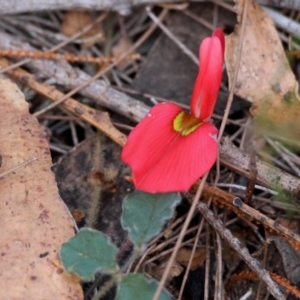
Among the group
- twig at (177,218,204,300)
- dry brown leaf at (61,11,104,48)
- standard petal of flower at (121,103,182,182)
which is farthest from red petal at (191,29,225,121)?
dry brown leaf at (61,11,104,48)

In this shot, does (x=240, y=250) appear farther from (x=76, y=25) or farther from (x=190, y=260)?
(x=76, y=25)

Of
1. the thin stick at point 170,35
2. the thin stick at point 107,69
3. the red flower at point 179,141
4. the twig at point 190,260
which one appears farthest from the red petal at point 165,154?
the thin stick at point 170,35

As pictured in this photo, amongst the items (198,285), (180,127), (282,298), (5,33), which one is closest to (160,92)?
(180,127)

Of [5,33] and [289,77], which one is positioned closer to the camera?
[289,77]

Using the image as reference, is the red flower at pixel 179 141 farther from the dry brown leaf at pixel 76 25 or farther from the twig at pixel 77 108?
the dry brown leaf at pixel 76 25

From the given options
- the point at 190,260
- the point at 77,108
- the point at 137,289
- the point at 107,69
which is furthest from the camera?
the point at 107,69

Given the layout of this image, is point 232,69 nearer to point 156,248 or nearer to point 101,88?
point 101,88

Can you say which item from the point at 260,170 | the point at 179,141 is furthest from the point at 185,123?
the point at 260,170
